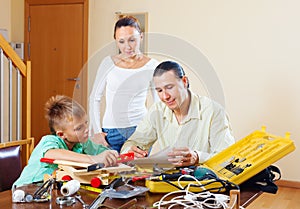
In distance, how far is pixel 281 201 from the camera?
12.5 ft

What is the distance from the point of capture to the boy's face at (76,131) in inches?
58.4

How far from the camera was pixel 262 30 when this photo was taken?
424cm

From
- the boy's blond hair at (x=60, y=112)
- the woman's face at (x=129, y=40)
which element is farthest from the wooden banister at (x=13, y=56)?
the woman's face at (x=129, y=40)

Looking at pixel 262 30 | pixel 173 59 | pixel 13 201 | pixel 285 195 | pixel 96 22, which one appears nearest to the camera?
pixel 13 201

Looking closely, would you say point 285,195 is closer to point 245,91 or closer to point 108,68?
point 245,91

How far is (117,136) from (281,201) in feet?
9.03

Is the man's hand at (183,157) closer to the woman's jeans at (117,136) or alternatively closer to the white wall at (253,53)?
the woman's jeans at (117,136)

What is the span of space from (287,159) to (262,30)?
122cm

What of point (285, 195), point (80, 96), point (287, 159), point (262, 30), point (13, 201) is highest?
point (262, 30)

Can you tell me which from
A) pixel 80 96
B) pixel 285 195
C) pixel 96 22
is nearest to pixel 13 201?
pixel 80 96

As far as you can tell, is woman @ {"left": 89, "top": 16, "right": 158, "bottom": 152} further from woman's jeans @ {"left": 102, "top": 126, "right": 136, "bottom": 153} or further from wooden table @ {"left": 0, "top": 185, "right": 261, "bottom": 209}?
wooden table @ {"left": 0, "top": 185, "right": 261, "bottom": 209}

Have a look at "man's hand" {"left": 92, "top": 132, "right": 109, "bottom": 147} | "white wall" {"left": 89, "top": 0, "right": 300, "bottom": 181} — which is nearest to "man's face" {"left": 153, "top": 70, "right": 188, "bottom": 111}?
"man's hand" {"left": 92, "top": 132, "right": 109, "bottom": 147}

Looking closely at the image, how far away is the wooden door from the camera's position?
526cm

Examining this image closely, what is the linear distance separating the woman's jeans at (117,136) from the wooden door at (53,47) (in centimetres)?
386
